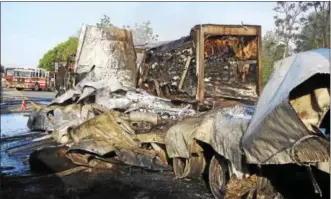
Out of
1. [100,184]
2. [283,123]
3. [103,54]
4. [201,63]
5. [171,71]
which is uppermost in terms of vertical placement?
[103,54]

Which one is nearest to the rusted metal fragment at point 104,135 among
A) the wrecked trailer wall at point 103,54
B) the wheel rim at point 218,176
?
the wheel rim at point 218,176

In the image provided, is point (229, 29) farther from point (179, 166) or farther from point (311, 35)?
point (311, 35)

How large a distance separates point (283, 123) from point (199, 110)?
6433 millimetres

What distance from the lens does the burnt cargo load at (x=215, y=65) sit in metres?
10.8

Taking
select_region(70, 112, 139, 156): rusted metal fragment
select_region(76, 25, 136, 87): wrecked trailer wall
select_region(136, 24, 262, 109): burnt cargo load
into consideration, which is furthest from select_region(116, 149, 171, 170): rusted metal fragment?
select_region(76, 25, 136, 87): wrecked trailer wall

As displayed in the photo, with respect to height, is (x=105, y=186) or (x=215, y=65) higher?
(x=215, y=65)

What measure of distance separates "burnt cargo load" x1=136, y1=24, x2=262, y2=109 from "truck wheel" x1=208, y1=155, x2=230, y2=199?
4.32 meters

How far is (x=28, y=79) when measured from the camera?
143ft

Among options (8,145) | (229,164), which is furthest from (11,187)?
(8,145)

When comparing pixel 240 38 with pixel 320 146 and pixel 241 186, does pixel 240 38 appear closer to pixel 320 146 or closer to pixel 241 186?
pixel 241 186

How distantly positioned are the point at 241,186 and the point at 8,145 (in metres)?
7.88

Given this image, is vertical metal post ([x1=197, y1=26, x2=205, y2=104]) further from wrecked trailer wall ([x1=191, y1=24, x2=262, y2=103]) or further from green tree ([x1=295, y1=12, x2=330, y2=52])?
green tree ([x1=295, y1=12, x2=330, y2=52])

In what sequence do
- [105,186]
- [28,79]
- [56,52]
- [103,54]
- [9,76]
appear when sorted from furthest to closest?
[56,52]
[28,79]
[9,76]
[103,54]
[105,186]

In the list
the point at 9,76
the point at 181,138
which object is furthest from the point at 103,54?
the point at 9,76
